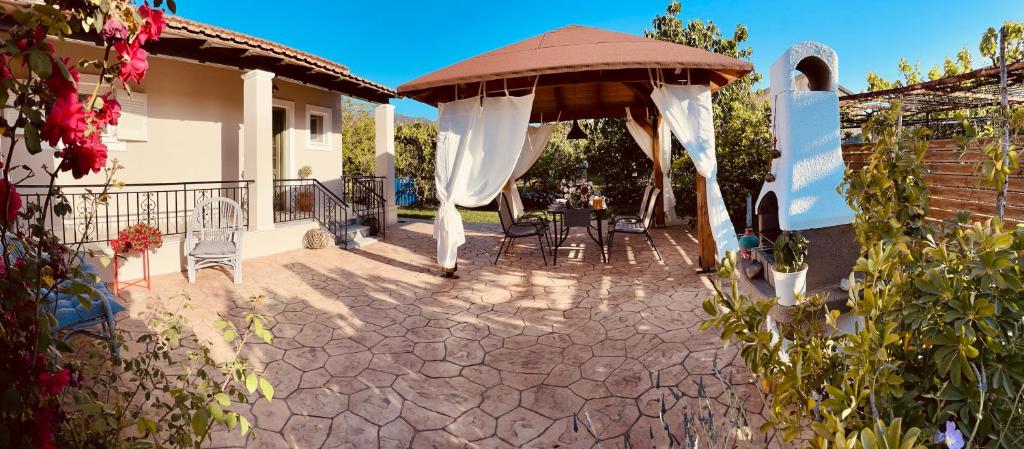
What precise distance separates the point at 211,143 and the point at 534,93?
275 inches

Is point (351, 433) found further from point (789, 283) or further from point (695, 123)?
point (695, 123)

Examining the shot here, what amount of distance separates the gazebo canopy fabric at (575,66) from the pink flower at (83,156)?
5.62 m

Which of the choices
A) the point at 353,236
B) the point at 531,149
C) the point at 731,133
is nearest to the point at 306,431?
the point at 353,236

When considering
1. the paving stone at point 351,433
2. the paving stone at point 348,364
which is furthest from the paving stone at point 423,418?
the paving stone at point 348,364

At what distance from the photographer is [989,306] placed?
1.25 metres

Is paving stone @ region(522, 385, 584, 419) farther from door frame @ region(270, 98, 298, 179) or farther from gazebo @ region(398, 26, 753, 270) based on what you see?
door frame @ region(270, 98, 298, 179)

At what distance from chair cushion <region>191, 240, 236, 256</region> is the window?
18.4ft

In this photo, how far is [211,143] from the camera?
1014cm

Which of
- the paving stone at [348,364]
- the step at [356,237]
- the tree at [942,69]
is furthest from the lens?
the tree at [942,69]

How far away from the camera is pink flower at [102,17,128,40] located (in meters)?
1.35

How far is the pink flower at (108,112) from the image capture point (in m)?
1.41

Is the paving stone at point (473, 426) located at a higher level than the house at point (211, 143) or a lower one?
lower

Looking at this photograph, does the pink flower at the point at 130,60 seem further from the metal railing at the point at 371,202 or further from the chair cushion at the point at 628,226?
the metal railing at the point at 371,202

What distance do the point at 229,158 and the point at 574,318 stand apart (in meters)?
8.68
